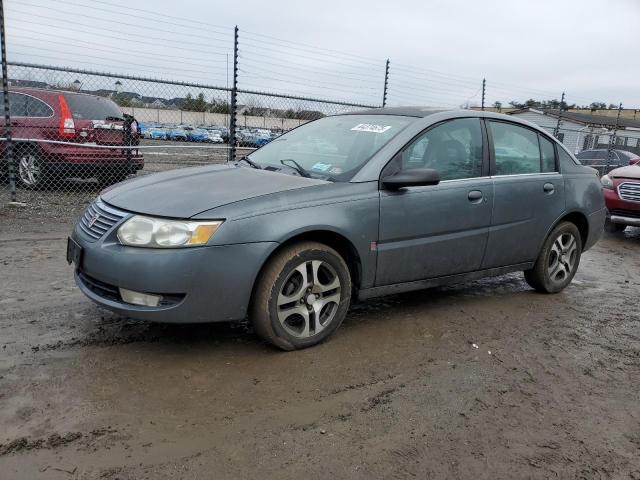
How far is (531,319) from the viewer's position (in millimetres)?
4570

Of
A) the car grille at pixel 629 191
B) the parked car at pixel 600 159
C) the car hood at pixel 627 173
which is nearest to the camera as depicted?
the car grille at pixel 629 191

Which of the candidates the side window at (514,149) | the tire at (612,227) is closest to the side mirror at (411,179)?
the side window at (514,149)

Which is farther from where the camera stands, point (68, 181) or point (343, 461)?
point (68, 181)

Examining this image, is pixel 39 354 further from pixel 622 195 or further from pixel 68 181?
pixel 622 195

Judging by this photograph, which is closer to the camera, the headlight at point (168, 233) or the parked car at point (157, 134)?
the headlight at point (168, 233)

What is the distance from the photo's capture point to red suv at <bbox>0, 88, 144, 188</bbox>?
822 cm

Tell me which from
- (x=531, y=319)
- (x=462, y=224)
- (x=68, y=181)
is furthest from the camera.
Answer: (x=68, y=181)

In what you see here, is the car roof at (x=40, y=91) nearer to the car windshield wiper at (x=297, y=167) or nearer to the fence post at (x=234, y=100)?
the fence post at (x=234, y=100)

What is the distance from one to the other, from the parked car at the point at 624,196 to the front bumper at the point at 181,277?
24.3 feet

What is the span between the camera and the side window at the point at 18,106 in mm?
8172

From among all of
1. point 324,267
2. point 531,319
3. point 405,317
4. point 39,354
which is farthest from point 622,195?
point 39,354

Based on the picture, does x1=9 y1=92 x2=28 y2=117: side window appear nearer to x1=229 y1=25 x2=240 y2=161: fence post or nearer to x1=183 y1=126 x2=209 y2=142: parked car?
x1=229 y1=25 x2=240 y2=161: fence post

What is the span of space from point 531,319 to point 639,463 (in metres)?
2.00

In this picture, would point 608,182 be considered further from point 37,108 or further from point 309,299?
point 37,108
